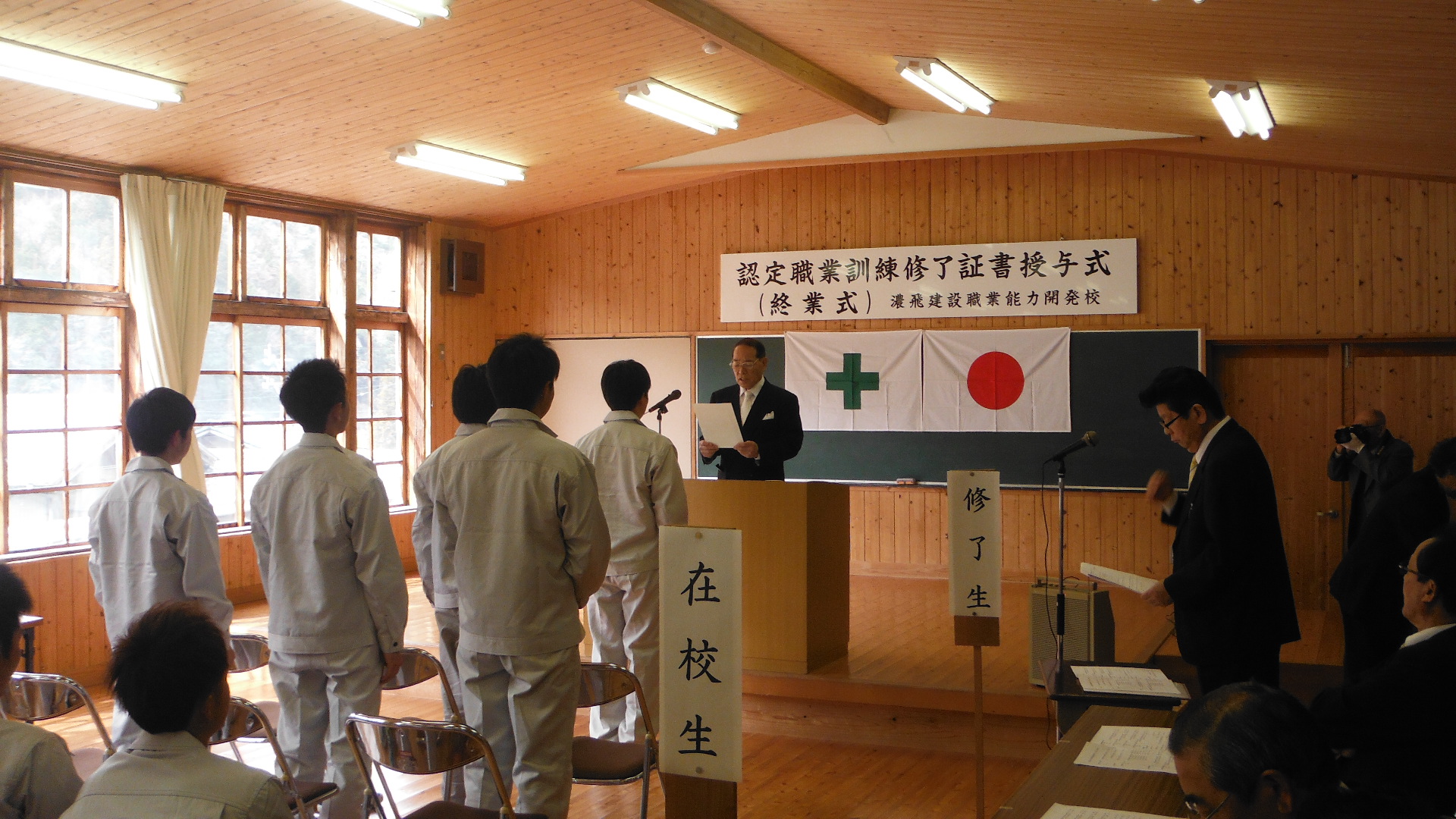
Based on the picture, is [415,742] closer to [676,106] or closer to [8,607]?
[8,607]

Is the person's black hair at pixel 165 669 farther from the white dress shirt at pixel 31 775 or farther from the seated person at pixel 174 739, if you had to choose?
the white dress shirt at pixel 31 775

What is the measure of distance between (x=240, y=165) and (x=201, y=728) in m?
5.96

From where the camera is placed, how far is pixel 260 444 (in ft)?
25.1

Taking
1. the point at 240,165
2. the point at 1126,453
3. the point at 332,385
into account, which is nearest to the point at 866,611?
the point at 1126,453

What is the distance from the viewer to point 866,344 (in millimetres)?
8117

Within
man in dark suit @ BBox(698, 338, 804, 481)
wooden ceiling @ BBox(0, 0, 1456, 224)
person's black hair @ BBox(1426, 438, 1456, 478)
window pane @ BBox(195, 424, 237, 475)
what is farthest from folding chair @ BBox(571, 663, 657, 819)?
window pane @ BBox(195, 424, 237, 475)

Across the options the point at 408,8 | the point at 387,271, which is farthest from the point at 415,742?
the point at 387,271

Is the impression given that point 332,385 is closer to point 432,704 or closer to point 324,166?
point 432,704

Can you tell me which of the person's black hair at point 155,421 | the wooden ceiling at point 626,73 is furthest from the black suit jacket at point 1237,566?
the person's black hair at point 155,421

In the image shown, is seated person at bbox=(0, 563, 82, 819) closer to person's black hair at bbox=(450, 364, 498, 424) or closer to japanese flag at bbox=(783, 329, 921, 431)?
person's black hair at bbox=(450, 364, 498, 424)

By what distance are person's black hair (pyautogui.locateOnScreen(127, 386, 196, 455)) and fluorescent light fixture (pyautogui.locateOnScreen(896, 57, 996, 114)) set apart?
4.12 m

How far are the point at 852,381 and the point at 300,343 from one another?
13.7 feet

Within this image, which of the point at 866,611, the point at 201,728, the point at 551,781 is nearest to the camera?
the point at 201,728

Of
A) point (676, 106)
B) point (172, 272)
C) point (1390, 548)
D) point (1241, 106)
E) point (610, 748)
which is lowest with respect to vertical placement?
point (610, 748)
